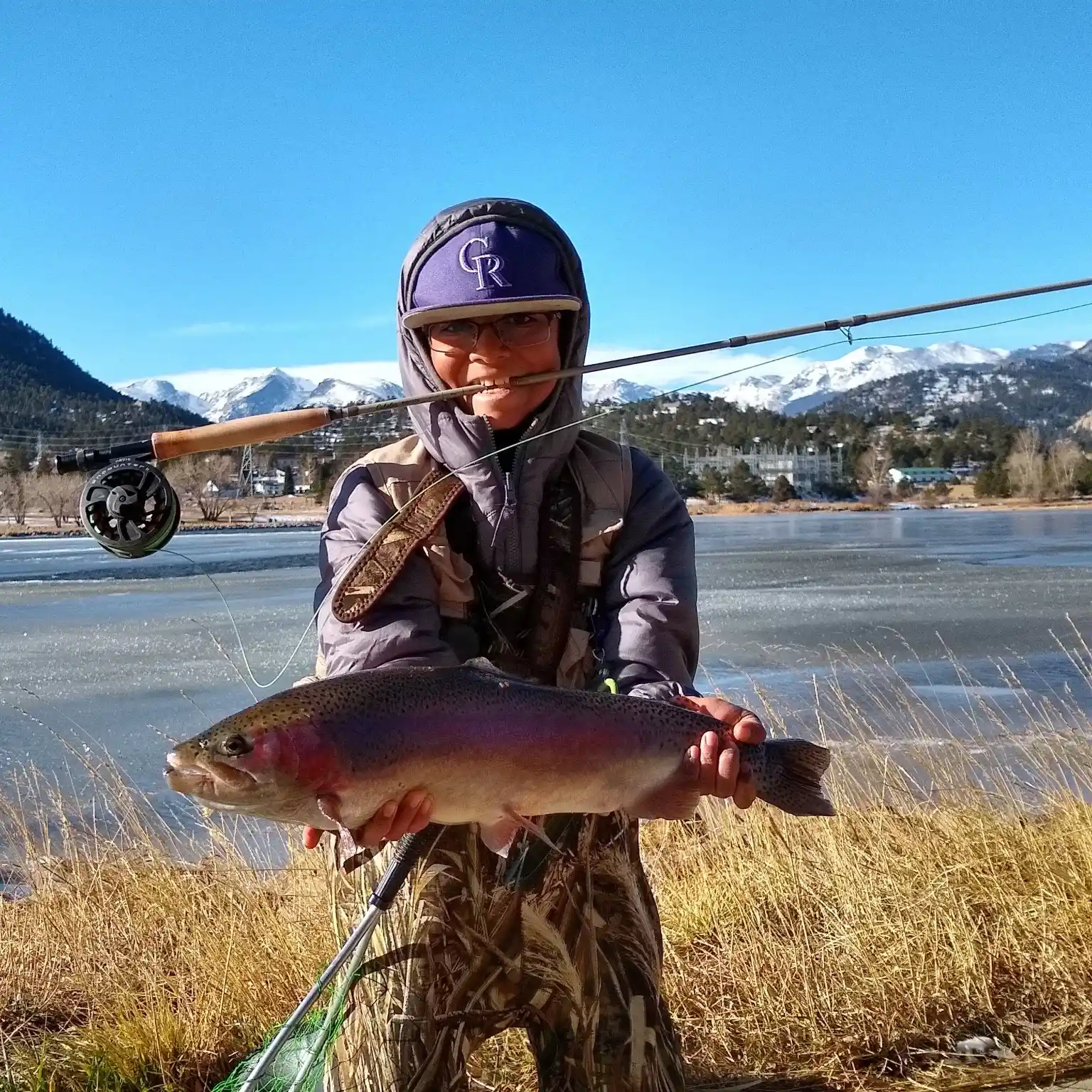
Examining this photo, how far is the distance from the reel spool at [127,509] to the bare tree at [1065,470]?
99.6m

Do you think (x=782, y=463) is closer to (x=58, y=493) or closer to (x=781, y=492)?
(x=781, y=492)

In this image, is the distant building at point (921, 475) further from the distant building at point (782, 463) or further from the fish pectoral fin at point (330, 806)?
the fish pectoral fin at point (330, 806)

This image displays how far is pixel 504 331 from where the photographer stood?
2.87 meters

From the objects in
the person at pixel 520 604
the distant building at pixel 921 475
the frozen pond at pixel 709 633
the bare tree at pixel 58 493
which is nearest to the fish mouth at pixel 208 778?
the person at pixel 520 604

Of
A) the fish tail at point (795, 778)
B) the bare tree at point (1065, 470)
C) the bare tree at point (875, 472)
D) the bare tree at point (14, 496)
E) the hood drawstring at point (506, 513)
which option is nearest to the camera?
the fish tail at point (795, 778)

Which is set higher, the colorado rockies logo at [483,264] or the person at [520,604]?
the colorado rockies logo at [483,264]

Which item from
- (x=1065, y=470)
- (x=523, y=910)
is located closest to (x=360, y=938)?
(x=523, y=910)

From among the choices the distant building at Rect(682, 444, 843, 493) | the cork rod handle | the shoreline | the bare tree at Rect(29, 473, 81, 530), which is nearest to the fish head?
the cork rod handle

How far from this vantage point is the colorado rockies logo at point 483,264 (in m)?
2.75

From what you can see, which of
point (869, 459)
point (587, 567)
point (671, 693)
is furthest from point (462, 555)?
point (869, 459)

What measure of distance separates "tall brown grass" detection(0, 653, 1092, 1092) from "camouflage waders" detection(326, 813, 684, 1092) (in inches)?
14.7

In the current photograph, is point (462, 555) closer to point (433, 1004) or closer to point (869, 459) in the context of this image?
point (433, 1004)

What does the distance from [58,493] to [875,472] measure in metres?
101

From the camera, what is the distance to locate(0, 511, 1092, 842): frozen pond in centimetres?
973
